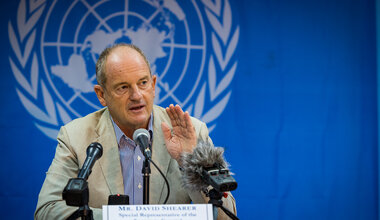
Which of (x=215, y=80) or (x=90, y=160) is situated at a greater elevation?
(x=215, y=80)

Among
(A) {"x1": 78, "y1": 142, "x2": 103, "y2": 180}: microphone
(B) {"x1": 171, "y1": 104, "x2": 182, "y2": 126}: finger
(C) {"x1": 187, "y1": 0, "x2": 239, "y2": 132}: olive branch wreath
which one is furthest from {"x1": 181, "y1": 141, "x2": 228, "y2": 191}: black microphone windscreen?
(C) {"x1": 187, "y1": 0, "x2": 239, "y2": 132}: olive branch wreath

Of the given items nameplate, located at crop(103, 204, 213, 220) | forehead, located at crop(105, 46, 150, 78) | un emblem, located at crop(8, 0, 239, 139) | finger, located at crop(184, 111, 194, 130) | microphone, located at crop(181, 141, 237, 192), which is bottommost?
nameplate, located at crop(103, 204, 213, 220)

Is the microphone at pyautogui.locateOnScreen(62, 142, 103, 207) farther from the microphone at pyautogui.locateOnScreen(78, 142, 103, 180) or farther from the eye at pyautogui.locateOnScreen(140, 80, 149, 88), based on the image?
the eye at pyautogui.locateOnScreen(140, 80, 149, 88)

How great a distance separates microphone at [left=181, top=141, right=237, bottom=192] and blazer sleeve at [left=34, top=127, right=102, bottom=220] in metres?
0.47

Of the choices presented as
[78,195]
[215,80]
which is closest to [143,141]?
[78,195]

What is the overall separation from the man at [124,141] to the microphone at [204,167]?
43cm

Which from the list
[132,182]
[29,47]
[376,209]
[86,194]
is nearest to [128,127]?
[132,182]

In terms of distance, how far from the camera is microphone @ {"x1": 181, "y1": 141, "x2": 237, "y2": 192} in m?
1.39

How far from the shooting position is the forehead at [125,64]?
2111 mm

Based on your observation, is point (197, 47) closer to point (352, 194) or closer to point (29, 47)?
point (29, 47)

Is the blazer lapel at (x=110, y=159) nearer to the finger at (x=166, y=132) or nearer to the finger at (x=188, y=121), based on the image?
the finger at (x=166, y=132)

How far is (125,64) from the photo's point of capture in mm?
2115

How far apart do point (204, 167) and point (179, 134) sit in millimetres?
613

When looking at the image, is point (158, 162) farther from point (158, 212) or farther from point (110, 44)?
point (110, 44)
